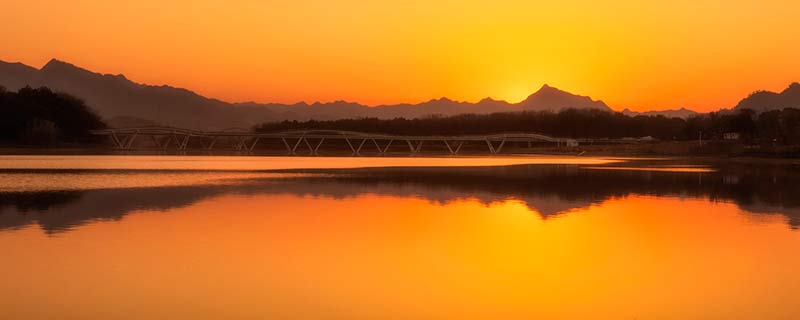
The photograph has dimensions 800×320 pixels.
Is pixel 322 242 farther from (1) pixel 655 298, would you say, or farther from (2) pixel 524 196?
(2) pixel 524 196

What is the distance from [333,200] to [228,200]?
472cm

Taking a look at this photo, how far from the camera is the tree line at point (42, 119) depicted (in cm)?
13900

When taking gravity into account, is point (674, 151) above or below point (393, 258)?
below

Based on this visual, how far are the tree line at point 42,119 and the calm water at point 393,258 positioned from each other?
114m

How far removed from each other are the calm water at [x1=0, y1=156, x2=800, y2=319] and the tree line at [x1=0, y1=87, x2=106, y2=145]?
114 m

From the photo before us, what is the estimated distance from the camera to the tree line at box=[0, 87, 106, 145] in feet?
456

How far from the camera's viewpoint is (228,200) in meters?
34.2

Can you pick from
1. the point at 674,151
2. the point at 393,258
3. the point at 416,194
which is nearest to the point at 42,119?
the point at 674,151

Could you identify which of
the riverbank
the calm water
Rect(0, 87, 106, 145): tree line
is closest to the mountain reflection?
the calm water

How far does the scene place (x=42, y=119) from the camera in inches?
5655

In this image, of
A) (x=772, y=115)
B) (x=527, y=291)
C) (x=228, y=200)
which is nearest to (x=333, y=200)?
(x=228, y=200)

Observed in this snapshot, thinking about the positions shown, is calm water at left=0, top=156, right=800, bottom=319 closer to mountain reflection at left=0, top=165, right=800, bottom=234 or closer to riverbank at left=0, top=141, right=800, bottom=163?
mountain reflection at left=0, top=165, right=800, bottom=234

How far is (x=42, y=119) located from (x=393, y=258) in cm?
14199

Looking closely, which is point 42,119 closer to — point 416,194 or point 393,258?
point 416,194
